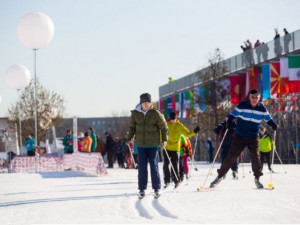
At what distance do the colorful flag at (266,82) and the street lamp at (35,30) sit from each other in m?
16.7

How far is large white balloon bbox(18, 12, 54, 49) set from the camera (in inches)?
773

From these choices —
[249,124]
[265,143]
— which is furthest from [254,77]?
[249,124]

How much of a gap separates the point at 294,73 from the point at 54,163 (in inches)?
518

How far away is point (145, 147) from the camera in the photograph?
10922mm

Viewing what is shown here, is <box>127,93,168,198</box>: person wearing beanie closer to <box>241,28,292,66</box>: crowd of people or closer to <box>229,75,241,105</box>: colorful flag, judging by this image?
<box>241,28,292,66</box>: crowd of people

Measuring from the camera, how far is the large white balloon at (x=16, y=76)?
81.9 ft

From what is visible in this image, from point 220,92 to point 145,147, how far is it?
109 feet

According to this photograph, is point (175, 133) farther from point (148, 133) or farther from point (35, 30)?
point (35, 30)

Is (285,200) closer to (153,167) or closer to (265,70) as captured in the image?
(153,167)

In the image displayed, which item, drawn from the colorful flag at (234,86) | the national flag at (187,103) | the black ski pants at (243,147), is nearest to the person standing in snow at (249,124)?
the black ski pants at (243,147)

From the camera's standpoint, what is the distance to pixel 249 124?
1175 cm

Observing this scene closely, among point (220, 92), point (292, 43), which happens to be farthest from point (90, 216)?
point (220, 92)

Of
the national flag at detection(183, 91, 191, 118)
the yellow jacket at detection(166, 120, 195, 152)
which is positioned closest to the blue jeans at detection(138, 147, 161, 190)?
the yellow jacket at detection(166, 120, 195, 152)

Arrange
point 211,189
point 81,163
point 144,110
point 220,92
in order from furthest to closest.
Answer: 1. point 220,92
2. point 81,163
3. point 211,189
4. point 144,110
